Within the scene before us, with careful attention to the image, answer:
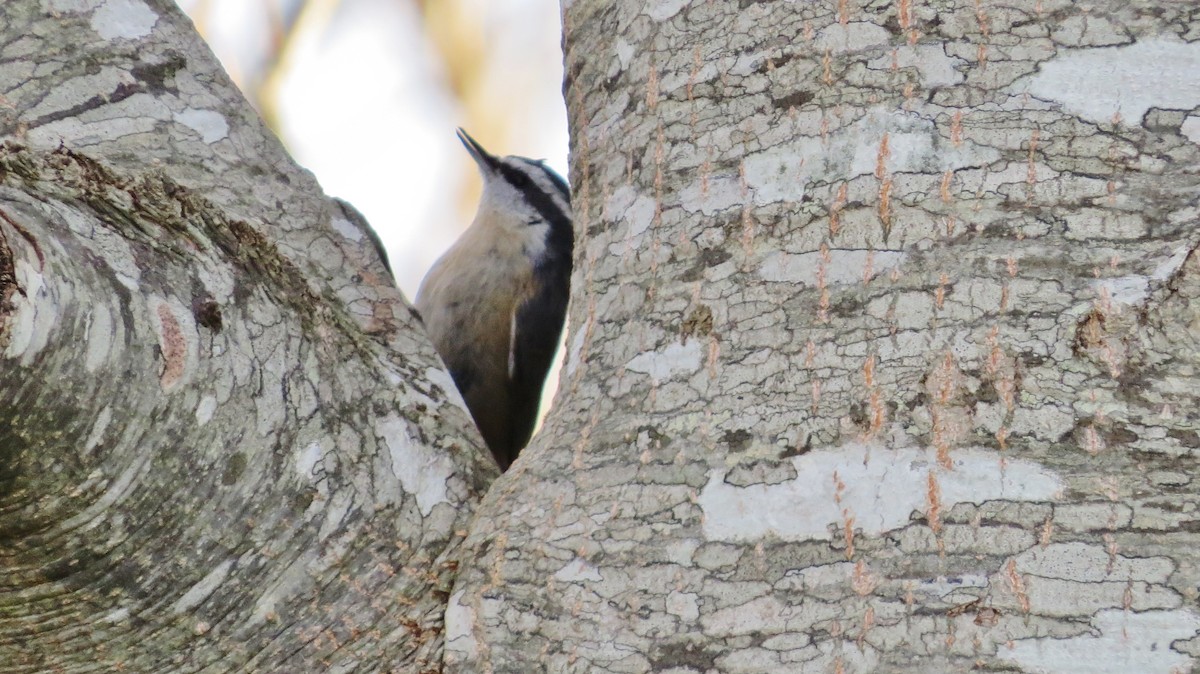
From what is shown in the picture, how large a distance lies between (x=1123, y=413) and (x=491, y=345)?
2.24m

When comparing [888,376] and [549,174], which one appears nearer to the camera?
[888,376]

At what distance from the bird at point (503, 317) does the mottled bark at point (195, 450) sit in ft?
5.20

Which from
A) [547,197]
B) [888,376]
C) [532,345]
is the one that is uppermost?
[547,197]

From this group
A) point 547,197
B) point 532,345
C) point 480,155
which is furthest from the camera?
point 480,155

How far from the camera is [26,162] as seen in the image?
1.20 meters

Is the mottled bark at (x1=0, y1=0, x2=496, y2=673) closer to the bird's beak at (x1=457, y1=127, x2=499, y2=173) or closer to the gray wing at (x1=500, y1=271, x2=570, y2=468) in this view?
the gray wing at (x1=500, y1=271, x2=570, y2=468)

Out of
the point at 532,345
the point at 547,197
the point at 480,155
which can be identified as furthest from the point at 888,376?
the point at 480,155

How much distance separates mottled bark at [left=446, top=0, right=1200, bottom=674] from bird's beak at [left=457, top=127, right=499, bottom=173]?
2.27 metres

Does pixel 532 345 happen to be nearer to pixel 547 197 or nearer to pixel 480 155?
pixel 547 197

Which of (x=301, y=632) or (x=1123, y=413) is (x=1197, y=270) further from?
(x=301, y=632)

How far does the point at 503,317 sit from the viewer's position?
10.4ft

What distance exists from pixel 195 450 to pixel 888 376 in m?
0.72

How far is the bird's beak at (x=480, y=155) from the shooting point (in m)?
3.60

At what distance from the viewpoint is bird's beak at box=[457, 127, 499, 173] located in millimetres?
3603
